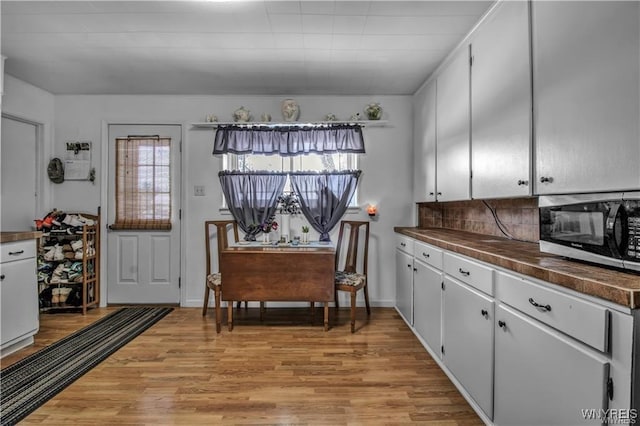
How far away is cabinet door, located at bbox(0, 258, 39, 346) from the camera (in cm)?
247

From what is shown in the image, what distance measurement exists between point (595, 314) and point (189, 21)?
8.46 feet

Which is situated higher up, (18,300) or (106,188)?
(106,188)

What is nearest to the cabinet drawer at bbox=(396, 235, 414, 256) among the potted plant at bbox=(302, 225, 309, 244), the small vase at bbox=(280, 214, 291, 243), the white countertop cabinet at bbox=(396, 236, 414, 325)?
the white countertop cabinet at bbox=(396, 236, 414, 325)

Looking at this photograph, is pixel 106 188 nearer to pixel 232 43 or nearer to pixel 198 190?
pixel 198 190

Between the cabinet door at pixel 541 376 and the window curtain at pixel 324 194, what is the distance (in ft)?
7.45

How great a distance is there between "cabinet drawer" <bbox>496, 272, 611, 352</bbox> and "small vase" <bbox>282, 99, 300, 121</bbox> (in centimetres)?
266

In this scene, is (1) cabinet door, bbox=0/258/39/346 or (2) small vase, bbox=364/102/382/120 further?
(2) small vase, bbox=364/102/382/120

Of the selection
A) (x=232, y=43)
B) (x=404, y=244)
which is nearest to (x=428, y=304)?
(x=404, y=244)

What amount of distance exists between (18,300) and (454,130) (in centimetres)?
346

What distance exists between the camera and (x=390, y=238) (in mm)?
3826

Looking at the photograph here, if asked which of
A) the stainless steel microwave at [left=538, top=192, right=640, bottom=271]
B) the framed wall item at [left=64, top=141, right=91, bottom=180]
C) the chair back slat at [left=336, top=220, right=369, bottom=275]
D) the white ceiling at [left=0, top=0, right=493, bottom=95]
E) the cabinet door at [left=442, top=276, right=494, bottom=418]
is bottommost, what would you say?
the cabinet door at [left=442, top=276, right=494, bottom=418]

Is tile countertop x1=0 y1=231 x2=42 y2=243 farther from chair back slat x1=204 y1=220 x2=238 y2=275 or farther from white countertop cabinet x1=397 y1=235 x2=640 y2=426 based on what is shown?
white countertop cabinet x1=397 y1=235 x2=640 y2=426

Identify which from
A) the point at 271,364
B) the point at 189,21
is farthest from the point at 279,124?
the point at 271,364

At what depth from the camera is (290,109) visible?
3.60 meters
